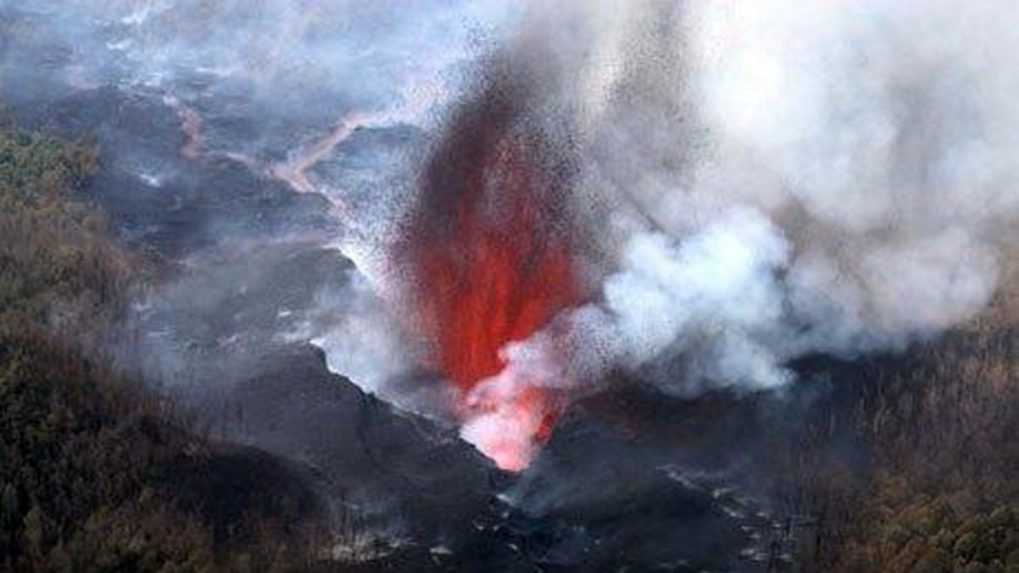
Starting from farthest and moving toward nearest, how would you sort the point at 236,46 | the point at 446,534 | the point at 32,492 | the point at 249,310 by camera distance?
the point at 236,46 → the point at 249,310 → the point at 446,534 → the point at 32,492

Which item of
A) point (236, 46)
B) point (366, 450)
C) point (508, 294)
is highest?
point (236, 46)

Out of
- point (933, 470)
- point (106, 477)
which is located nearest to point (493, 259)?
point (933, 470)

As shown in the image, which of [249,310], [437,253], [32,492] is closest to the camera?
[32,492]

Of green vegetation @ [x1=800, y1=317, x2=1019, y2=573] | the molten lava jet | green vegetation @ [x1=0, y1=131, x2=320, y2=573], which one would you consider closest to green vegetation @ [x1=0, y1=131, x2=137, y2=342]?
green vegetation @ [x1=0, y1=131, x2=320, y2=573]

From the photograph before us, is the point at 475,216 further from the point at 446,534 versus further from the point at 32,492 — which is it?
the point at 32,492

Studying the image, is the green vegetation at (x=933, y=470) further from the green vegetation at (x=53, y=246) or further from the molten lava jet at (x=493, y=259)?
the green vegetation at (x=53, y=246)

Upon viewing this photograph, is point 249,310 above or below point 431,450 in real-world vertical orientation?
above

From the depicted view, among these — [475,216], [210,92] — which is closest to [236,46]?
[210,92]
